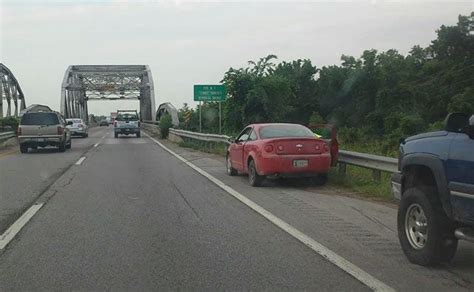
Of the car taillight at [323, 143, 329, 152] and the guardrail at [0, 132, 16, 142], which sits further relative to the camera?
the guardrail at [0, 132, 16, 142]

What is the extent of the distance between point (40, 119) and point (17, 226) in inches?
762

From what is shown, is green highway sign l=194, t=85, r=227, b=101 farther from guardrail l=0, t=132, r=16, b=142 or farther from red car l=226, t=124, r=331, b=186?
red car l=226, t=124, r=331, b=186

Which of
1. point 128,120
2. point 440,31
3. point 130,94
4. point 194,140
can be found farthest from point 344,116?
point 130,94

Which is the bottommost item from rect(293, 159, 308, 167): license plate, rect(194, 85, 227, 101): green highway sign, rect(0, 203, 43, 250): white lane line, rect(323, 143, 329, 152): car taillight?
rect(0, 203, 43, 250): white lane line

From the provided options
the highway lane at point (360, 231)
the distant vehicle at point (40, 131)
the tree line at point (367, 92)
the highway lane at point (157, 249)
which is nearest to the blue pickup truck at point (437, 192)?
the highway lane at point (360, 231)

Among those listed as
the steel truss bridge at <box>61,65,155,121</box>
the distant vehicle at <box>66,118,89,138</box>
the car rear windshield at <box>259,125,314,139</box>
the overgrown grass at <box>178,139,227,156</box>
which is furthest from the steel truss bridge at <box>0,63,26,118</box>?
the car rear windshield at <box>259,125,314,139</box>

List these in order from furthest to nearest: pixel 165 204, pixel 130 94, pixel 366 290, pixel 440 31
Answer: pixel 130 94, pixel 440 31, pixel 165 204, pixel 366 290

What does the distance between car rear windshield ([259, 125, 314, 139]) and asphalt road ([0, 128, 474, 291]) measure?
1228 millimetres

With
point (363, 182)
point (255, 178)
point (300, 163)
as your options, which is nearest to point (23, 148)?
point (255, 178)

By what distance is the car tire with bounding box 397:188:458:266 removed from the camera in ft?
20.1

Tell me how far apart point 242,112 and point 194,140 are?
15.1 feet

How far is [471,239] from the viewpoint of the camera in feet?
18.7

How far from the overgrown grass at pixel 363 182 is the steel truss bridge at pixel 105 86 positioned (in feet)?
211

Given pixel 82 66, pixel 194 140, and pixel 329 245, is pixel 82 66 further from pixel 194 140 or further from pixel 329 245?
pixel 329 245
